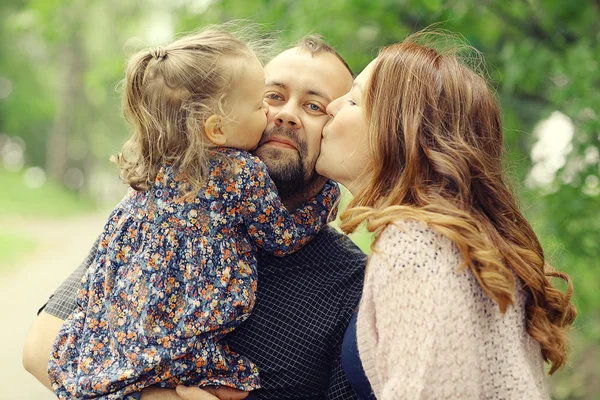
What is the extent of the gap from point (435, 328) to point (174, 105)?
1088 mm

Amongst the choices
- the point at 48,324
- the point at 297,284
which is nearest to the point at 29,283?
the point at 48,324

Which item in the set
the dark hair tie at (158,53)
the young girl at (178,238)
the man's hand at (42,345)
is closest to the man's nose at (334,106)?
the young girl at (178,238)

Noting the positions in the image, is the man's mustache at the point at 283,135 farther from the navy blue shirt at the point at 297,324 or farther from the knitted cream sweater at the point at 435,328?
the knitted cream sweater at the point at 435,328

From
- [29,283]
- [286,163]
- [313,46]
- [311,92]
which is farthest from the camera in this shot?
[29,283]

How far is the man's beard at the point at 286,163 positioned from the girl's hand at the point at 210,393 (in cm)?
75

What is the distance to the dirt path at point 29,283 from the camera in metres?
5.73

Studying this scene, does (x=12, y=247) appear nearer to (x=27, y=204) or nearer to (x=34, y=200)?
(x=27, y=204)

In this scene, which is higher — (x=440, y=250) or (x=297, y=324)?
(x=440, y=250)

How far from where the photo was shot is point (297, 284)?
7.68ft

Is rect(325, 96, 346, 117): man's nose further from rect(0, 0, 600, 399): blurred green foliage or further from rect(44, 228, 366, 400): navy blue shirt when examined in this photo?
rect(0, 0, 600, 399): blurred green foliage

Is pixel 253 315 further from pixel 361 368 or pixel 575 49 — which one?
pixel 575 49

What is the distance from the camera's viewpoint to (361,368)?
1.87 metres

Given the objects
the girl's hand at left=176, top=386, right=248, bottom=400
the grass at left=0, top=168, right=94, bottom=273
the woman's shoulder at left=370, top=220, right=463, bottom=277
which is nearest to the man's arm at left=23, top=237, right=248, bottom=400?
the girl's hand at left=176, top=386, right=248, bottom=400

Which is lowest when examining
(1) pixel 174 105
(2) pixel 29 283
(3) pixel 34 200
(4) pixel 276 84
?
(3) pixel 34 200
